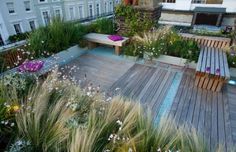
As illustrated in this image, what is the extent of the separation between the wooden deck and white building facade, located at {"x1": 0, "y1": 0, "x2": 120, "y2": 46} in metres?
9.54

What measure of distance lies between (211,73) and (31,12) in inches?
752

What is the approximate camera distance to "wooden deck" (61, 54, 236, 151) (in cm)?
261

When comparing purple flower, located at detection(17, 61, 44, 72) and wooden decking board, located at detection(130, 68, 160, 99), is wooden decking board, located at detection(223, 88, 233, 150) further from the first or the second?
purple flower, located at detection(17, 61, 44, 72)

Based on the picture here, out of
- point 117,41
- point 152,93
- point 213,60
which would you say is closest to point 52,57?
point 117,41

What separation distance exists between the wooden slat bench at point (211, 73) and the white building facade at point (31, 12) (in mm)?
11025

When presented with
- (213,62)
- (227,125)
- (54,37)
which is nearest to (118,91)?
(227,125)

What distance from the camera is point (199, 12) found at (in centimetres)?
1381

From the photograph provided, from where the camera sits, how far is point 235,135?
96.4 inches

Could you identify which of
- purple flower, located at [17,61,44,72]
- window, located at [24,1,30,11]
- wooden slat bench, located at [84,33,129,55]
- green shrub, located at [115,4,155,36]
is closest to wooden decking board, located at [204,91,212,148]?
wooden slat bench, located at [84,33,129,55]

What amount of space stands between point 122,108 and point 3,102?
4.89ft

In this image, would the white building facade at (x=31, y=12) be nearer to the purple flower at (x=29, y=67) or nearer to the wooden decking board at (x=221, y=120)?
the purple flower at (x=29, y=67)

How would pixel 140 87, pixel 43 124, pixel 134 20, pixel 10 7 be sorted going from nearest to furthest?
pixel 43 124 → pixel 140 87 → pixel 134 20 → pixel 10 7

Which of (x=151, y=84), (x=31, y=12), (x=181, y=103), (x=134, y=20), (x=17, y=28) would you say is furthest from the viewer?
(x=31, y=12)

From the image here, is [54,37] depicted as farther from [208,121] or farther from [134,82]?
[208,121]
